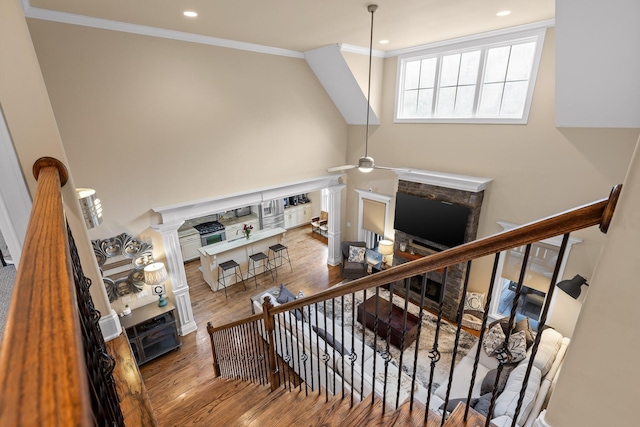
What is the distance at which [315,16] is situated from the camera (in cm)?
367

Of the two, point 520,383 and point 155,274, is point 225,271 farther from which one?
point 520,383

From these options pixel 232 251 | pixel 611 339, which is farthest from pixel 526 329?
pixel 232 251

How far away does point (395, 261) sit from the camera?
22.0 feet

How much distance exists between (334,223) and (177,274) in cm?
393

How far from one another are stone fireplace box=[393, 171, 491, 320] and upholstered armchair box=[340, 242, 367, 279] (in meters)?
0.88

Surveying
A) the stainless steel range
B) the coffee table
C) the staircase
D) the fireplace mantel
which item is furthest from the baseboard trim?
the stainless steel range

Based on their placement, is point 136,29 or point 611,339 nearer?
point 611,339

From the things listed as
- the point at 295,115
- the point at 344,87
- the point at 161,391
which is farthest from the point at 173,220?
the point at 344,87

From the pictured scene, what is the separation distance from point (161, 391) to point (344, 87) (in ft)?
20.1

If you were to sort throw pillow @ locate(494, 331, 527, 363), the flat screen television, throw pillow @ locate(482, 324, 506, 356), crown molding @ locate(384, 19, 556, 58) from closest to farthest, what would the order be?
throw pillow @ locate(494, 331, 527, 363) < crown molding @ locate(384, 19, 556, 58) < throw pillow @ locate(482, 324, 506, 356) < the flat screen television

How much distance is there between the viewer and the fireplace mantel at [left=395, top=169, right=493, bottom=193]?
5.08 meters

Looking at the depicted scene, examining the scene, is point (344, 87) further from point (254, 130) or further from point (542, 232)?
point (542, 232)

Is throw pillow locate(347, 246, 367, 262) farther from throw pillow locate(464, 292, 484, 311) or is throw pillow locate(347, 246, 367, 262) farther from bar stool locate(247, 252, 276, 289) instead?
throw pillow locate(464, 292, 484, 311)

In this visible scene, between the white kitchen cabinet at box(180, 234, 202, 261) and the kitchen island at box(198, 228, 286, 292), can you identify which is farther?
the white kitchen cabinet at box(180, 234, 202, 261)
